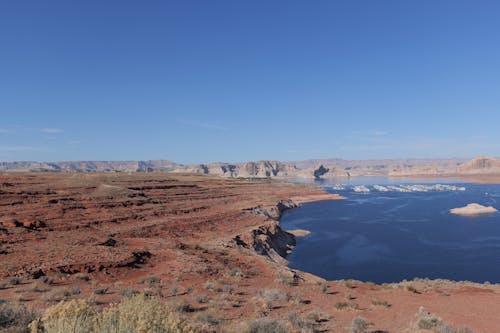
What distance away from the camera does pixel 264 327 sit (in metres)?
8.20

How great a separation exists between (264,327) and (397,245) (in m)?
41.8

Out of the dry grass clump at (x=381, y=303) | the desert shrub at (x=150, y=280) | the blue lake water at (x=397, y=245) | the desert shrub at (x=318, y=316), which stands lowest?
the blue lake water at (x=397, y=245)

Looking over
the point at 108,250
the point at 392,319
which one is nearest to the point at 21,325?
the point at 392,319

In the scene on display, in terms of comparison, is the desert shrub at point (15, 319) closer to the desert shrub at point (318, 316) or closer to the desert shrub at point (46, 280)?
the desert shrub at point (46, 280)

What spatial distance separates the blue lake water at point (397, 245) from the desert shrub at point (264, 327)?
25250 millimetres

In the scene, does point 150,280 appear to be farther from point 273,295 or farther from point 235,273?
point 273,295

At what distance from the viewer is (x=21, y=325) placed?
23.5ft

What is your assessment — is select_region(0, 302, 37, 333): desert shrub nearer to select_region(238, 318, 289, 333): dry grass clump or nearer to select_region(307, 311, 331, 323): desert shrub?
select_region(238, 318, 289, 333): dry grass clump

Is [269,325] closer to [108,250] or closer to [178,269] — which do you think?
[178,269]

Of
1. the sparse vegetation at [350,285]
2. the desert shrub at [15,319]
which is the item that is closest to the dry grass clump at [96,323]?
the desert shrub at [15,319]

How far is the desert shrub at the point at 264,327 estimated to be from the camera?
26.4 ft

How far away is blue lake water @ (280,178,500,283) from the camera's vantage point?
33.6 metres

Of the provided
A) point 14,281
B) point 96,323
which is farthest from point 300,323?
point 14,281

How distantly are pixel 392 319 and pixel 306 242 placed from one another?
3689 centimetres
